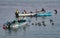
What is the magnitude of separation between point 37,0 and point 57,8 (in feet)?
53.6

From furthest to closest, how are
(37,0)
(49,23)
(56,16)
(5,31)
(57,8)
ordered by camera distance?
(37,0) → (57,8) → (56,16) → (49,23) → (5,31)

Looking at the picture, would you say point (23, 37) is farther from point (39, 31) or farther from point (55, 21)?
point (55, 21)

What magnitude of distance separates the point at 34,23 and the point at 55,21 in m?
2.22

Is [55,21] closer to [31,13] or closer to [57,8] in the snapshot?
[31,13]

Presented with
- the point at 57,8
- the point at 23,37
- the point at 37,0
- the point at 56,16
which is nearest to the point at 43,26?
the point at 23,37

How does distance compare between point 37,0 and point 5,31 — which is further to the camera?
point 37,0

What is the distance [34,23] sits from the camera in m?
39.9

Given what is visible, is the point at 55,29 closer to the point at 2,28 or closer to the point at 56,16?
the point at 2,28

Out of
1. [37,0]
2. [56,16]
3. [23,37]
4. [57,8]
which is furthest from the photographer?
[37,0]

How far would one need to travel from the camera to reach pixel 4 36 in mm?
33469

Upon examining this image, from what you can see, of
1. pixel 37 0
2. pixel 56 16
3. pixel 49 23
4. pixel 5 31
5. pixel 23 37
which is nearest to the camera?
pixel 23 37

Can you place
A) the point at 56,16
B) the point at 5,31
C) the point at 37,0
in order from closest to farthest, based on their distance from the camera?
the point at 5,31 → the point at 56,16 → the point at 37,0

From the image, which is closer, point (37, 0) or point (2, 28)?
point (2, 28)

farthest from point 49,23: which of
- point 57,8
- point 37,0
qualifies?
point 37,0
